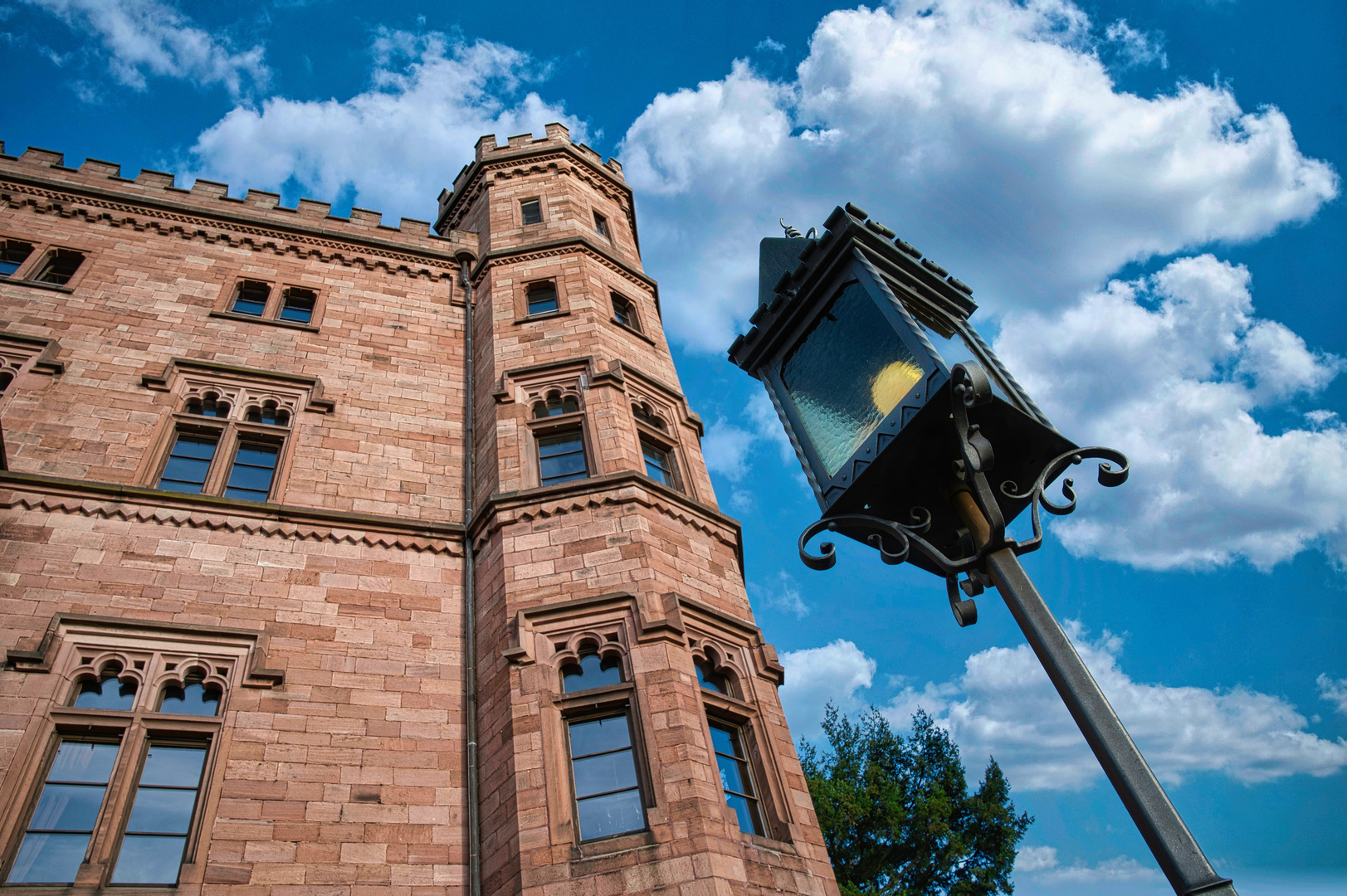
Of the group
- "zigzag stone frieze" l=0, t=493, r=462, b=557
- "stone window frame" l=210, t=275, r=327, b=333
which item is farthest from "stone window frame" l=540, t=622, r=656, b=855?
"stone window frame" l=210, t=275, r=327, b=333

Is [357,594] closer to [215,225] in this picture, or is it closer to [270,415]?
[270,415]

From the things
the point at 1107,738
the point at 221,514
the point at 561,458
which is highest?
the point at 561,458

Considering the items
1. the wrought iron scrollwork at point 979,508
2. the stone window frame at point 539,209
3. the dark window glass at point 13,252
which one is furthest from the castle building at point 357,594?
the wrought iron scrollwork at point 979,508

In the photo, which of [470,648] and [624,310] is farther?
[624,310]

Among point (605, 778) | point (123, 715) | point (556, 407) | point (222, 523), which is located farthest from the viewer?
point (556, 407)

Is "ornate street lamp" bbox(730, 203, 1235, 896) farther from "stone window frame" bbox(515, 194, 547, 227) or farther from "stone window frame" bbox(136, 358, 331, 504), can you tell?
"stone window frame" bbox(515, 194, 547, 227)

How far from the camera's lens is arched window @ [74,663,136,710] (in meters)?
9.34

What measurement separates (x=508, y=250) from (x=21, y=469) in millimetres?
8727

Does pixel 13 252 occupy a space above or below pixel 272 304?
above

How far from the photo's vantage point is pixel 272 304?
51.8 feet

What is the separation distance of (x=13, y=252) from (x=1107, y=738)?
18457 millimetres

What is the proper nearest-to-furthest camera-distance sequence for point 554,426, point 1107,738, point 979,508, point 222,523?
point 1107,738
point 979,508
point 222,523
point 554,426

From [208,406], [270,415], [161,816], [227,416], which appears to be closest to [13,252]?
[208,406]

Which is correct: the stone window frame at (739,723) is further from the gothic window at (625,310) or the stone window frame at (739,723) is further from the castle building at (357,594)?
the gothic window at (625,310)
